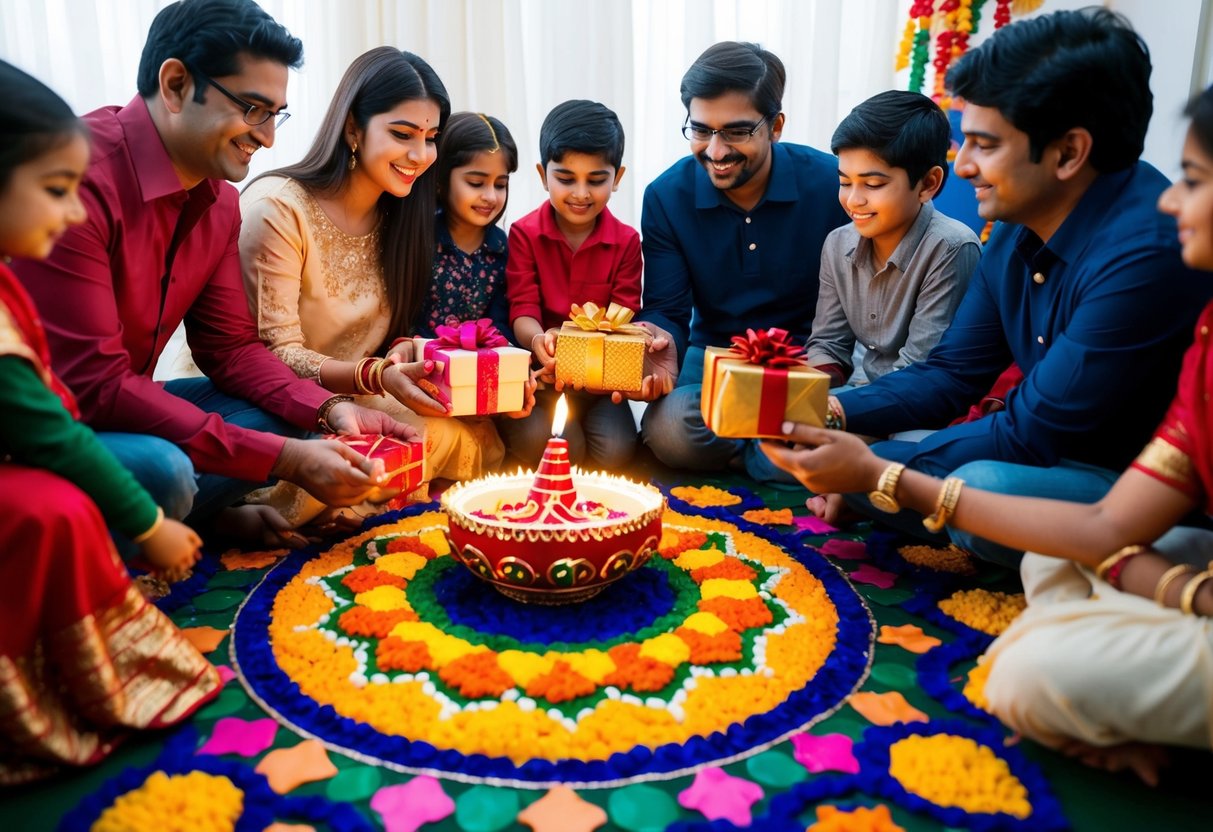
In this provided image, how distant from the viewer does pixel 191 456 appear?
6.51 feet

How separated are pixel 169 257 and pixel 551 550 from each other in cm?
120

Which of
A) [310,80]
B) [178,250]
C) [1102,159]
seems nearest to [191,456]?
[178,250]

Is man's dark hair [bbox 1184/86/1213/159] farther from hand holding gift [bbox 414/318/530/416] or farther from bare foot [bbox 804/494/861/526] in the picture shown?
hand holding gift [bbox 414/318/530/416]

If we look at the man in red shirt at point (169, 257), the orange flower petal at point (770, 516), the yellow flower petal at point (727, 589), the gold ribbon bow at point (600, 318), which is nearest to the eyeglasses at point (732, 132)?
the gold ribbon bow at point (600, 318)

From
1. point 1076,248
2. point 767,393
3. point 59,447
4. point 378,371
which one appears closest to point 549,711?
point 767,393

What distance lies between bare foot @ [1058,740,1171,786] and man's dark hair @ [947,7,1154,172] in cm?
114

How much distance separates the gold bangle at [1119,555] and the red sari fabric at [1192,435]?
0.37 feet

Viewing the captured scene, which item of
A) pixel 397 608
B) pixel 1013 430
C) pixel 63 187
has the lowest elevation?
pixel 397 608

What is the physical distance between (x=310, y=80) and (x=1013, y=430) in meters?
3.36

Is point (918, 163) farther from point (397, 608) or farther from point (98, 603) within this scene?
point (98, 603)

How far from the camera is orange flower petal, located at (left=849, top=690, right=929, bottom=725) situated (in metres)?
1.55

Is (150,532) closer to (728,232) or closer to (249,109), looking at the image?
(249,109)

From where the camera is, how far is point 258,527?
7.38ft

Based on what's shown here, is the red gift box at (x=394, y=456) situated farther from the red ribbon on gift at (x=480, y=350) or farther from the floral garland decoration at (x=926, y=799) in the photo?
the floral garland decoration at (x=926, y=799)
